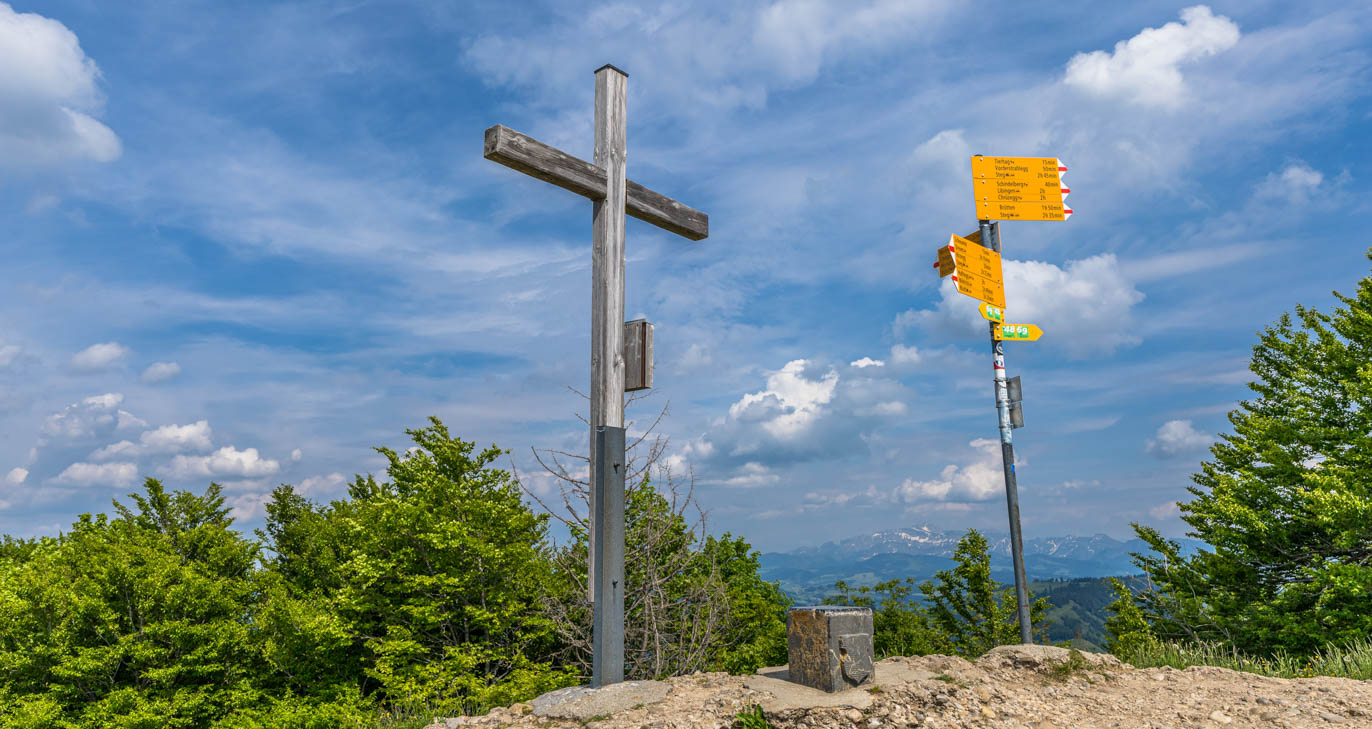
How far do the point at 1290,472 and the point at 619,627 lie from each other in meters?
17.8

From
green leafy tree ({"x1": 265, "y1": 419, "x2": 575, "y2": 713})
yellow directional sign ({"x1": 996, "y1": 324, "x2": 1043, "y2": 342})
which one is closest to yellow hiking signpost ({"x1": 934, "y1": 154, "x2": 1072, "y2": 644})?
yellow directional sign ({"x1": 996, "y1": 324, "x2": 1043, "y2": 342})

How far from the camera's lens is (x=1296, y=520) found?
17156 millimetres

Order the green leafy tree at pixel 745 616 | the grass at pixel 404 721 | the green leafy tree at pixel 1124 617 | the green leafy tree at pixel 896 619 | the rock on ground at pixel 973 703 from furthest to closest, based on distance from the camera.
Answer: the green leafy tree at pixel 1124 617, the green leafy tree at pixel 896 619, the green leafy tree at pixel 745 616, the grass at pixel 404 721, the rock on ground at pixel 973 703

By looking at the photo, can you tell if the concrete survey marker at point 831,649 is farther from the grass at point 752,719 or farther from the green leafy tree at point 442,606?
the green leafy tree at point 442,606

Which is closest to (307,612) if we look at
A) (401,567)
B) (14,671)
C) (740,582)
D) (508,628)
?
(401,567)

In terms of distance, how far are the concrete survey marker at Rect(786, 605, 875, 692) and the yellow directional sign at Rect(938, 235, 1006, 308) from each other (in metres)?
4.77

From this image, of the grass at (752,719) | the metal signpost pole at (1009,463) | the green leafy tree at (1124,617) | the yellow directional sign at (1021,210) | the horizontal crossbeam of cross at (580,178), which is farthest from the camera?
the green leafy tree at (1124,617)

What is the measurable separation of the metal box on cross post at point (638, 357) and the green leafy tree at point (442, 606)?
5774mm

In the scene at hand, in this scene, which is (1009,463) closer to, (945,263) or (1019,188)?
(945,263)

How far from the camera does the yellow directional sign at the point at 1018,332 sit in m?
10.1

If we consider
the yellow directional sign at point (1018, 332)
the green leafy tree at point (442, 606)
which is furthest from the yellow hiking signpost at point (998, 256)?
the green leafy tree at point (442, 606)

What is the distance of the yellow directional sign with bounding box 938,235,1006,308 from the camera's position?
9789 mm

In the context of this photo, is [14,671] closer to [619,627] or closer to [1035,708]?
[619,627]

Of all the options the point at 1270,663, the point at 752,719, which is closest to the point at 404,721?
the point at 752,719
